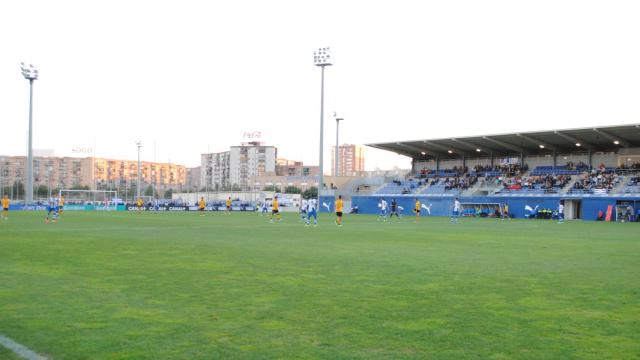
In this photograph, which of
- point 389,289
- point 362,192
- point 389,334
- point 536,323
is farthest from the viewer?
point 362,192

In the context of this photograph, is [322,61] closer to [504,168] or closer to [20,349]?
[504,168]

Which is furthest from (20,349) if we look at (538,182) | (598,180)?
(538,182)

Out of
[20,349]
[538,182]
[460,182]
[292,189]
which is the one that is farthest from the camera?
[292,189]

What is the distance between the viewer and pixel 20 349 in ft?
19.3

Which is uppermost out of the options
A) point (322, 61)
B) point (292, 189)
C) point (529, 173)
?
point (322, 61)

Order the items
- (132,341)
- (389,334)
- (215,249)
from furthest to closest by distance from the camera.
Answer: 1. (215,249)
2. (389,334)
3. (132,341)

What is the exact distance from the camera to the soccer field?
6.07 metres

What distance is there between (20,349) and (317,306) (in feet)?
12.1

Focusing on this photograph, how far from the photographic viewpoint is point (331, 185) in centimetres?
7781

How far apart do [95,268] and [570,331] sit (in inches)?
359

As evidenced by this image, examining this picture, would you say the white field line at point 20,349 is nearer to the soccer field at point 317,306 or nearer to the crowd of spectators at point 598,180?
the soccer field at point 317,306

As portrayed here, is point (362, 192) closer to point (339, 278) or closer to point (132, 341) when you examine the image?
point (339, 278)

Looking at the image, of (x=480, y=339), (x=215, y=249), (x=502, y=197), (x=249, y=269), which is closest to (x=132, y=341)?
(x=480, y=339)

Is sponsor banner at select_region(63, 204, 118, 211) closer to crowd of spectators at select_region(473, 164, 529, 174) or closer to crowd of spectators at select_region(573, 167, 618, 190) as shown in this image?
crowd of spectators at select_region(473, 164, 529, 174)
